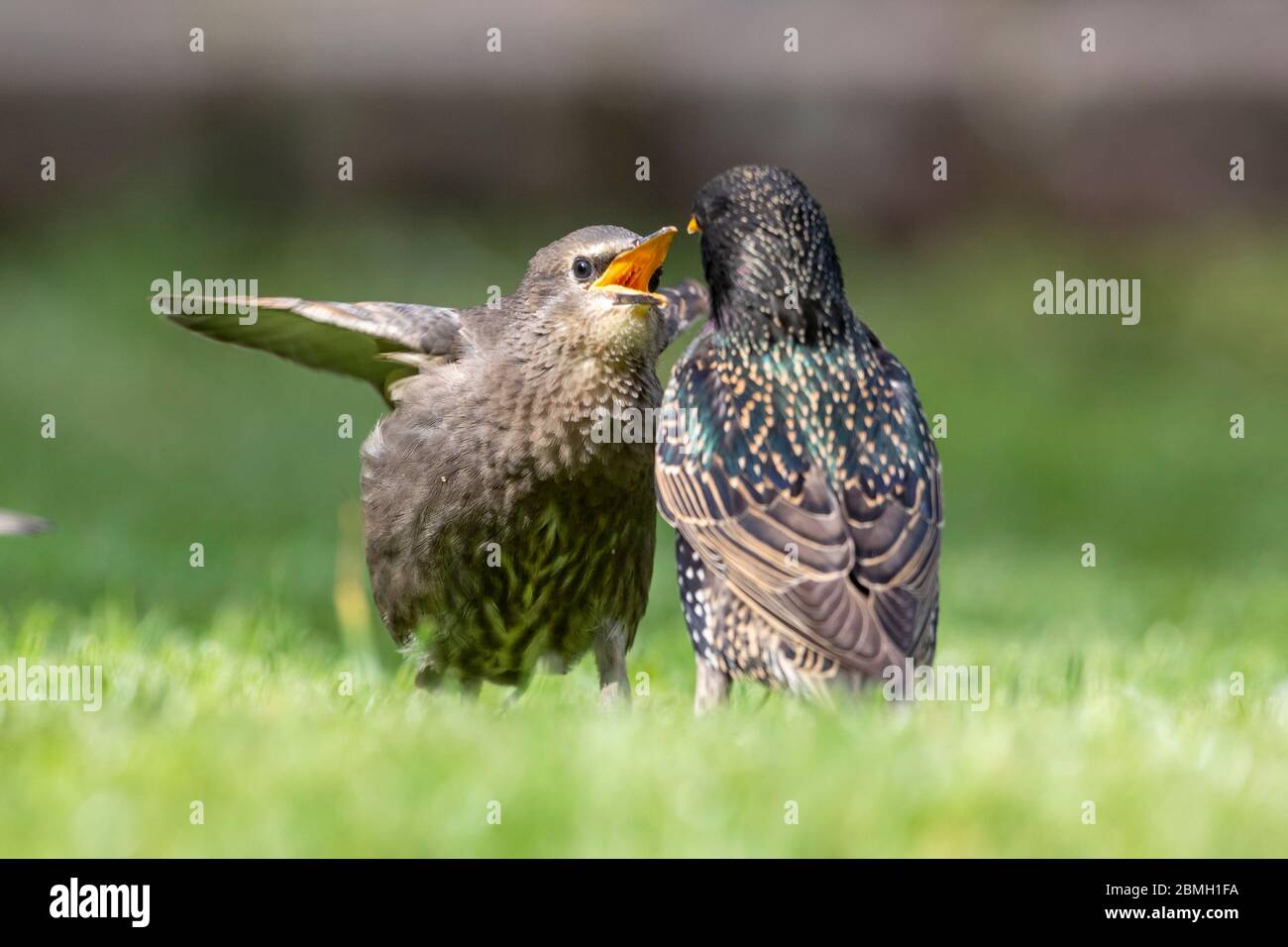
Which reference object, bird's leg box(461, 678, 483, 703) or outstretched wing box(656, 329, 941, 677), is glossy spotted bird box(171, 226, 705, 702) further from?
outstretched wing box(656, 329, 941, 677)

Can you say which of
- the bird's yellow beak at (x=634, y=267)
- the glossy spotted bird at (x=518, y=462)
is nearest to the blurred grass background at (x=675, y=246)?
the glossy spotted bird at (x=518, y=462)

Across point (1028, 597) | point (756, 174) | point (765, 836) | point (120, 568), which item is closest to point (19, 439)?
point (120, 568)

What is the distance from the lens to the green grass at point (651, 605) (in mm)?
3945

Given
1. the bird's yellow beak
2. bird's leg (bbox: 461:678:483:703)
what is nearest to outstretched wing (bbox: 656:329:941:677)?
the bird's yellow beak

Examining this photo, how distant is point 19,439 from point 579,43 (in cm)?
518

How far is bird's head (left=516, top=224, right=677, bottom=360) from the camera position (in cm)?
573

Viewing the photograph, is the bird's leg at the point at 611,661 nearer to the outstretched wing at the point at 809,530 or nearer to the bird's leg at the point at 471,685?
the bird's leg at the point at 471,685

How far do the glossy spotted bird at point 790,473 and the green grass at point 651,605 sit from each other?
22cm

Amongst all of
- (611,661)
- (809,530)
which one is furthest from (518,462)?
(809,530)

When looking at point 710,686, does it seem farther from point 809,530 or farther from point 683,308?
point 683,308

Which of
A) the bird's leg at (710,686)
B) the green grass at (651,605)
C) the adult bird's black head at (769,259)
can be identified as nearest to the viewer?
the green grass at (651,605)

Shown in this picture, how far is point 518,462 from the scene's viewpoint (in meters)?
5.66

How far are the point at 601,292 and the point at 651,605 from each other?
3093 mm

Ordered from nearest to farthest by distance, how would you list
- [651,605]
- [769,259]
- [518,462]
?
[769,259] → [518,462] → [651,605]
